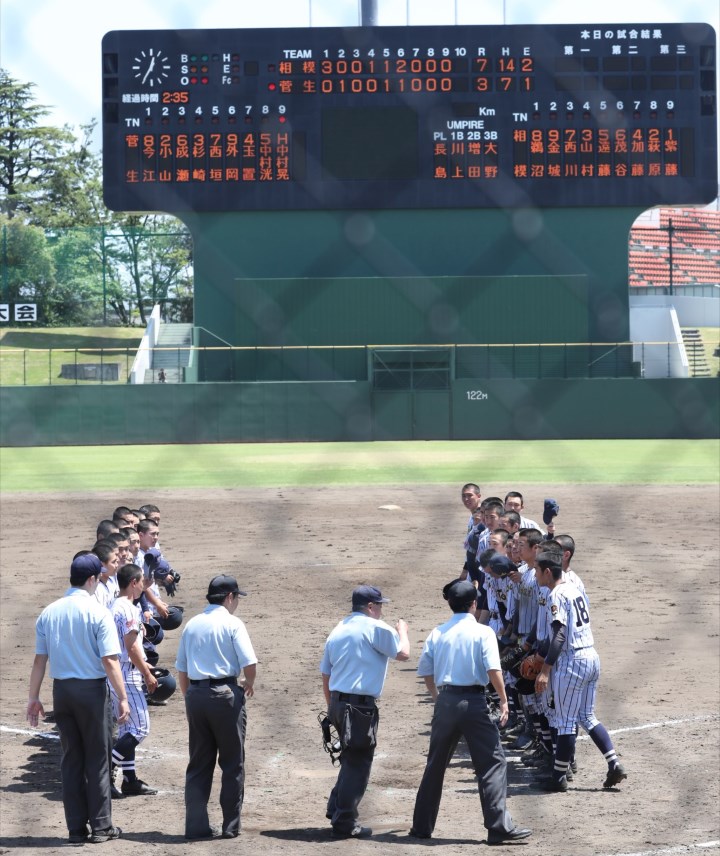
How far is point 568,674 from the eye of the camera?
7.05 meters

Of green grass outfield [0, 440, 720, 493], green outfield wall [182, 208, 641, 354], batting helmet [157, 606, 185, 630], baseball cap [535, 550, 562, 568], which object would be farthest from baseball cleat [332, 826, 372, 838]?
green outfield wall [182, 208, 641, 354]

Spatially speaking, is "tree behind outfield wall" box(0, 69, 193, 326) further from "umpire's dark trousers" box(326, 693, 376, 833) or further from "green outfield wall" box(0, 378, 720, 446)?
"umpire's dark trousers" box(326, 693, 376, 833)

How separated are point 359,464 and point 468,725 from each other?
2004 cm

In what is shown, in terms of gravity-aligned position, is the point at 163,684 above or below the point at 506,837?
above

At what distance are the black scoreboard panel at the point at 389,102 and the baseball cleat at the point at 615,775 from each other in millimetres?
24460

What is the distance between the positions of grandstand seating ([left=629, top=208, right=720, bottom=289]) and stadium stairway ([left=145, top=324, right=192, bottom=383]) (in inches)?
981

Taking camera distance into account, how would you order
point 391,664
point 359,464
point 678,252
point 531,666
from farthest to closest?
1. point 678,252
2. point 359,464
3. point 391,664
4. point 531,666

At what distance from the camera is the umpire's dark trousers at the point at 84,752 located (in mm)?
6227

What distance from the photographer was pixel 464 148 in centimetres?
2997

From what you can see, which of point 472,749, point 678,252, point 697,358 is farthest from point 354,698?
point 678,252

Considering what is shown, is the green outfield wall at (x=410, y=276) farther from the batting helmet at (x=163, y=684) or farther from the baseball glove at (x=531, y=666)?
the baseball glove at (x=531, y=666)

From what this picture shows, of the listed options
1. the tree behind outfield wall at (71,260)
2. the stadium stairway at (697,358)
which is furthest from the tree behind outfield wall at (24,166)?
the stadium stairway at (697,358)

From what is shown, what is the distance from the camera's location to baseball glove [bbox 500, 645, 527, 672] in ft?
25.1

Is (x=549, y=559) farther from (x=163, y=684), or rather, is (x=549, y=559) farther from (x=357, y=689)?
(x=163, y=684)
